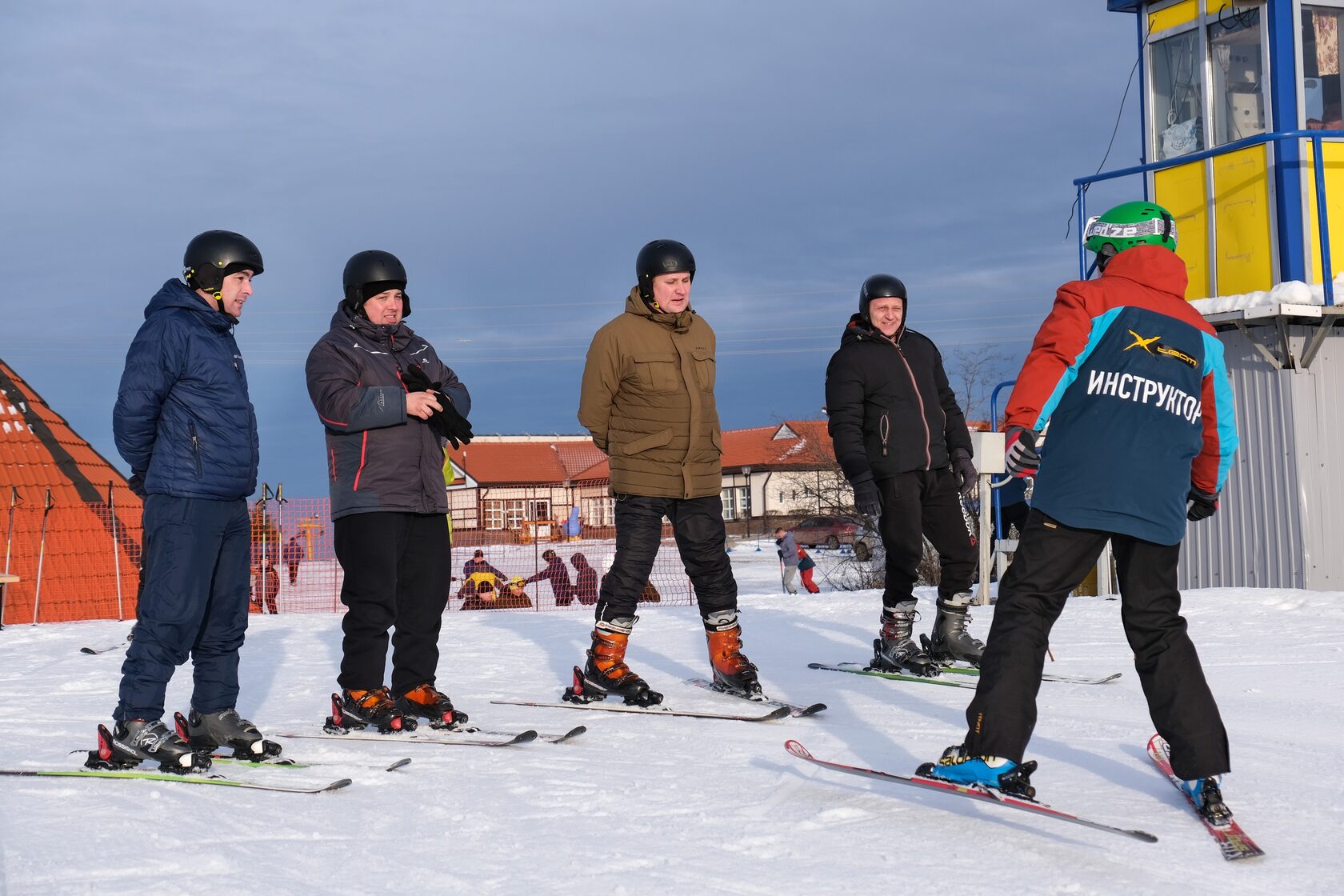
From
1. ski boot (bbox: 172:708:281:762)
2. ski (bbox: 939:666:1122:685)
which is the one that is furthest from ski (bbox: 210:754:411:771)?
ski (bbox: 939:666:1122:685)

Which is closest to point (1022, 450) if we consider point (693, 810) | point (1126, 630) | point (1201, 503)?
point (1126, 630)

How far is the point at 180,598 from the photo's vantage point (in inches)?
160

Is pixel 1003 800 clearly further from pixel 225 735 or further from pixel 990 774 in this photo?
pixel 225 735

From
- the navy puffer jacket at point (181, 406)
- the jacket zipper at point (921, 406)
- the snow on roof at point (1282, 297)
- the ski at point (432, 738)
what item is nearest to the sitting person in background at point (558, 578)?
the snow on roof at point (1282, 297)

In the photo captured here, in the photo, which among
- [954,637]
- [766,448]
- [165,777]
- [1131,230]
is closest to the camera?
[1131,230]

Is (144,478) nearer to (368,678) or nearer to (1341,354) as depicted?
(368,678)

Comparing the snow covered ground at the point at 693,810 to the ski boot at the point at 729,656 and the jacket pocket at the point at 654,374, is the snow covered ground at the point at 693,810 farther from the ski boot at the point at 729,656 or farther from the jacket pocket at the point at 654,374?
the jacket pocket at the point at 654,374

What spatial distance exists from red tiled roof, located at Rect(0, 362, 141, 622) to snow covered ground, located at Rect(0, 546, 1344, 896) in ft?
25.9

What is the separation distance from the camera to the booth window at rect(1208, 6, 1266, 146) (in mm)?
11750

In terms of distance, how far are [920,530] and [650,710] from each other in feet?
6.01

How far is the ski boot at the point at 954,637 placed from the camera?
6301mm

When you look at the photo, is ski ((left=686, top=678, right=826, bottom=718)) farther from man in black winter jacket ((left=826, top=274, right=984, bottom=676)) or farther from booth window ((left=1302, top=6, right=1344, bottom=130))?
booth window ((left=1302, top=6, right=1344, bottom=130))

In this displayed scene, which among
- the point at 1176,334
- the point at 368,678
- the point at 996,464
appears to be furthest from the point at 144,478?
the point at 996,464

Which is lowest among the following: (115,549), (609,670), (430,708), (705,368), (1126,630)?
(430,708)
